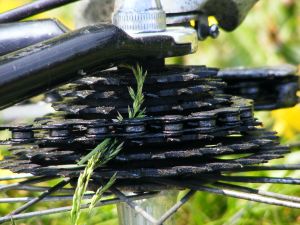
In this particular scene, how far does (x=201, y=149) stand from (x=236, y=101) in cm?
16

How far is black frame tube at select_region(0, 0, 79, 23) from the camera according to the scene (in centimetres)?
112

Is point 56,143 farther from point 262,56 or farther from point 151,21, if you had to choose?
point 262,56

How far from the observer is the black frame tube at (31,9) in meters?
1.12

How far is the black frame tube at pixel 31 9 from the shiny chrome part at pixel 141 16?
0.61 feet

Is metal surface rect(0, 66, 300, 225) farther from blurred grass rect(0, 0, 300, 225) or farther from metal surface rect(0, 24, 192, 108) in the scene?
blurred grass rect(0, 0, 300, 225)

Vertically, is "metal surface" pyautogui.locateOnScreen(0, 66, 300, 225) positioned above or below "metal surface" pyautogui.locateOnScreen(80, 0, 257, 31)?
below

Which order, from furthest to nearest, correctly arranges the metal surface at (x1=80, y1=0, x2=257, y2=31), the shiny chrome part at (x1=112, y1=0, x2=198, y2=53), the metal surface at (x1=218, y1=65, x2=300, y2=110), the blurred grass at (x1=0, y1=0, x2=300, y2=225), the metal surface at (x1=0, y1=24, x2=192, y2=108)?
1. the blurred grass at (x1=0, y1=0, x2=300, y2=225)
2. the metal surface at (x1=218, y1=65, x2=300, y2=110)
3. the metal surface at (x1=80, y1=0, x2=257, y2=31)
4. the shiny chrome part at (x1=112, y1=0, x2=198, y2=53)
5. the metal surface at (x1=0, y1=24, x2=192, y2=108)

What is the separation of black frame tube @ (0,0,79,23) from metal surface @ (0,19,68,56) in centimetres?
4

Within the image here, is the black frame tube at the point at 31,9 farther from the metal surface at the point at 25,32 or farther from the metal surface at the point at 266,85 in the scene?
the metal surface at the point at 266,85

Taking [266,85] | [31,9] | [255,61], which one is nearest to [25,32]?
[31,9]

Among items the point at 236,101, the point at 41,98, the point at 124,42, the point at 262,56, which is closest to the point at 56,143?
the point at 124,42

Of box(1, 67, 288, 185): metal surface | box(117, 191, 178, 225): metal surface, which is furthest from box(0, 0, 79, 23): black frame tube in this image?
box(117, 191, 178, 225): metal surface

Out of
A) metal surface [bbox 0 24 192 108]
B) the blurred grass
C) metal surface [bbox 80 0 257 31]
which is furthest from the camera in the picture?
the blurred grass

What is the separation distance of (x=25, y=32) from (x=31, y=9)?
0.09 metres
